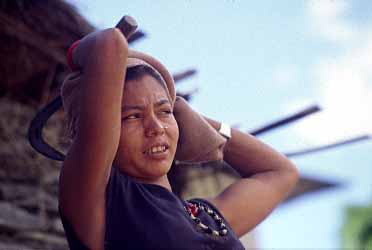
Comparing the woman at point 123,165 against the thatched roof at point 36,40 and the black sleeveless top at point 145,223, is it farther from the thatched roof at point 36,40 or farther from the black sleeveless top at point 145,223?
the thatched roof at point 36,40

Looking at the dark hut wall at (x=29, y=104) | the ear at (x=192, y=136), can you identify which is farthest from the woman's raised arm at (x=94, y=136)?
the dark hut wall at (x=29, y=104)

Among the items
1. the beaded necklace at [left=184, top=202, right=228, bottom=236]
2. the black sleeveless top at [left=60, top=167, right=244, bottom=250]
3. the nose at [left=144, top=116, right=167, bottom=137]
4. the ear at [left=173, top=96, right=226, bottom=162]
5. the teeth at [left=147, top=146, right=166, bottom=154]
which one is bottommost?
the beaded necklace at [left=184, top=202, right=228, bottom=236]

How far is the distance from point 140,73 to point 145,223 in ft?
1.02

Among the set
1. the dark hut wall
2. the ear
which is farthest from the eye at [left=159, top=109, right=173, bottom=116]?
the dark hut wall

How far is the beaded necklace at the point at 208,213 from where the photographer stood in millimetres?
1155

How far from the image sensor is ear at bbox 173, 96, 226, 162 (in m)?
1.35

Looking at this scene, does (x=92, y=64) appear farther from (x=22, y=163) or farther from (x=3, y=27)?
(x=22, y=163)

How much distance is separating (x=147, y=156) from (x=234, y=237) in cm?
24

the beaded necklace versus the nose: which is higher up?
the nose

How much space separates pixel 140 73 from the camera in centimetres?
120

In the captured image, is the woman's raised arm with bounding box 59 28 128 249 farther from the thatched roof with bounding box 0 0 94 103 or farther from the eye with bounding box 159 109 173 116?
the thatched roof with bounding box 0 0 94 103

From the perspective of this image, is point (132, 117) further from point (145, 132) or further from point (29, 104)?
point (29, 104)

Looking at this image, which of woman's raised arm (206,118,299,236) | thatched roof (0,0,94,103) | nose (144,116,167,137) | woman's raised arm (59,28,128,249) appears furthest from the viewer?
thatched roof (0,0,94,103)

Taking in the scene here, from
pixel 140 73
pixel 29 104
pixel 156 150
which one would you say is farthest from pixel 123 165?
pixel 29 104
